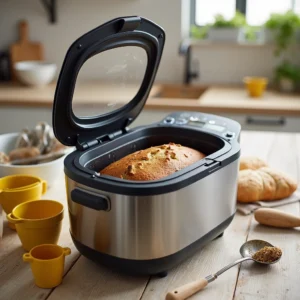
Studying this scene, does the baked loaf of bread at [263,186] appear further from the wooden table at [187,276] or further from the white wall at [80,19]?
the white wall at [80,19]

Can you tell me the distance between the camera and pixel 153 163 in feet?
3.66

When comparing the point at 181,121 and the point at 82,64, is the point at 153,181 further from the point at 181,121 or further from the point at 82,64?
the point at 181,121

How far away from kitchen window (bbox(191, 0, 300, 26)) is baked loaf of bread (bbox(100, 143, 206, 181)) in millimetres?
2208

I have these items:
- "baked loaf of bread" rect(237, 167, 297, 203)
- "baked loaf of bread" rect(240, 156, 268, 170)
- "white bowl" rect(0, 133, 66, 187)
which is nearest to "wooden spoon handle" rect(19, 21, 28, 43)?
"white bowl" rect(0, 133, 66, 187)

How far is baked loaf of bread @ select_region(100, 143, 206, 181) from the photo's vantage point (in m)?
1.08

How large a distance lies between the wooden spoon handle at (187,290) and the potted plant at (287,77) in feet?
7.22

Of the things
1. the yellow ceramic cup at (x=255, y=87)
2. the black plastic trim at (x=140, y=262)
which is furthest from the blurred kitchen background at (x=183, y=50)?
the black plastic trim at (x=140, y=262)

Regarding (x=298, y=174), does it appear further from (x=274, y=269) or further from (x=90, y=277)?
(x=90, y=277)

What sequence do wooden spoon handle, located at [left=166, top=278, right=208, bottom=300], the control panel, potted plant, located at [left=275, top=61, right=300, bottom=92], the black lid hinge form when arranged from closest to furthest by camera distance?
wooden spoon handle, located at [left=166, top=278, right=208, bottom=300], the black lid hinge, the control panel, potted plant, located at [left=275, top=61, right=300, bottom=92]

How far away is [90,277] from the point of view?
1.05 metres

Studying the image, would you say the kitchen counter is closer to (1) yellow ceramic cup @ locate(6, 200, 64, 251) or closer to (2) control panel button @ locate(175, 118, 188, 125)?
(2) control panel button @ locate(175, 118, 188, 125)

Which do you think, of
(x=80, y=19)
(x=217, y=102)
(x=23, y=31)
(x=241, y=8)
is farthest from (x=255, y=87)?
(x=23, y=31)

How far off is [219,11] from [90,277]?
2.64 metres

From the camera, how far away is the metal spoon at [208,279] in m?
0.95
